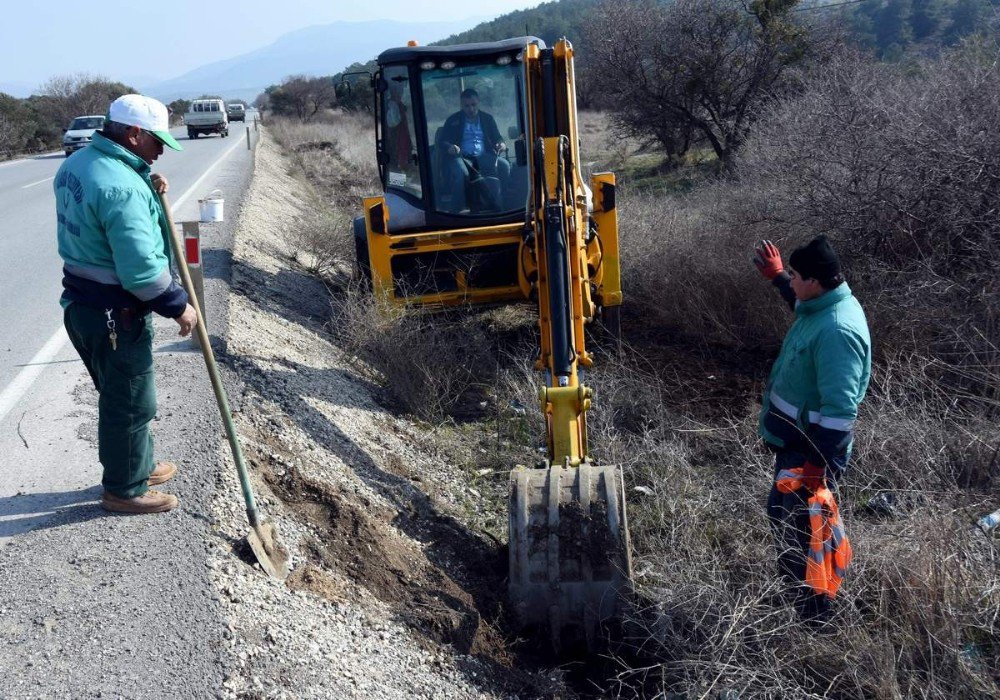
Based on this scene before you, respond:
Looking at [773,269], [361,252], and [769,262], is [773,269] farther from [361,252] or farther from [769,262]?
[361,252]

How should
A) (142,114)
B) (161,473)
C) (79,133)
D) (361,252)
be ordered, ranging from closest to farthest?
(142,114)
(161,473)
(361,252)
(79,133)

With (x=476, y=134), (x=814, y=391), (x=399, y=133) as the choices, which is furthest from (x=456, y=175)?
(x=814, y=391)

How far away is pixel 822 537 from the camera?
13.1 feet

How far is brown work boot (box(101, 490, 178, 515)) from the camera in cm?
425

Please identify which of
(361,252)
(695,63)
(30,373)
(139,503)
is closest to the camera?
(139,503)

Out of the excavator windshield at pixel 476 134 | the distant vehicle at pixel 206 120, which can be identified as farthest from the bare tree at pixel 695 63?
the distant vehicle at pixel 206 120

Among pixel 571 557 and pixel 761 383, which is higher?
pixel 571 557

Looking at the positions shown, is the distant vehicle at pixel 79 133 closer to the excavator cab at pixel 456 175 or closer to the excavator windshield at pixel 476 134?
the excavator cab at pixel 456 175

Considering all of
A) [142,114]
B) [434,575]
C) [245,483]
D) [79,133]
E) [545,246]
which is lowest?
[434,575]

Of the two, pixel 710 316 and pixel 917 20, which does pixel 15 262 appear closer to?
pixel 710 316

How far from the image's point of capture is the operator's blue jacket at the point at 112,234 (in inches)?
150

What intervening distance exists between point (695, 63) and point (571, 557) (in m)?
19.5

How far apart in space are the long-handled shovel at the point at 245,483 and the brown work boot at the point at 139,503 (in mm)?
383

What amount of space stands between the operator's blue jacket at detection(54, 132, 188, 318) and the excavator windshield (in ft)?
16.8
